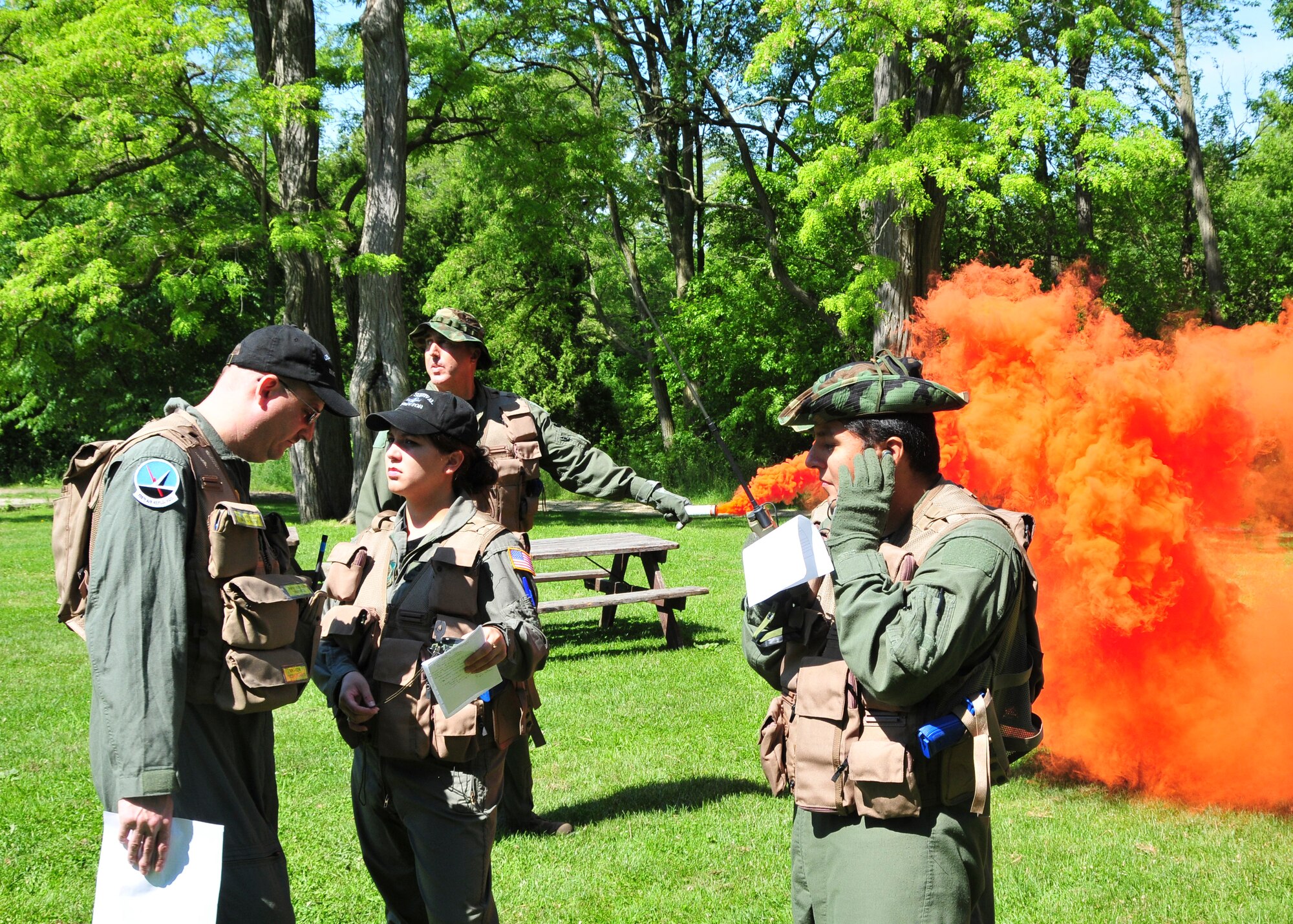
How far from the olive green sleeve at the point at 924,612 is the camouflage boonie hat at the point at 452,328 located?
284cm

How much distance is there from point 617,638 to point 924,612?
331 inches

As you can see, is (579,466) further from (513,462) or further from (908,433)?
(908,433)

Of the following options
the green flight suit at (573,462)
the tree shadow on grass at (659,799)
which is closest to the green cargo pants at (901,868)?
the green flight suit at (573,462)

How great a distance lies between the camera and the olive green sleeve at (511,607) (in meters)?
3.26

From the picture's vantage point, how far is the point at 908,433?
8.99 ft

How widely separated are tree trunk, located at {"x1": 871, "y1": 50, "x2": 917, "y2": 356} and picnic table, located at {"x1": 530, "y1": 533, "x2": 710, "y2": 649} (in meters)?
7.09

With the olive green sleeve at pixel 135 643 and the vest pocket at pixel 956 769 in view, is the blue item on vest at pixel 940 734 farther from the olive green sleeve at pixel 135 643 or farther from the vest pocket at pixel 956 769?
the olive green sleeve at pixel 135 643

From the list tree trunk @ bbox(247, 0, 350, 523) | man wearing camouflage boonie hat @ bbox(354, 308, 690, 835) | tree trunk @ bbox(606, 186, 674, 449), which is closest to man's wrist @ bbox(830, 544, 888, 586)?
man wearing camouflage boonie hat @ bbox(354, 308, 690, 835)

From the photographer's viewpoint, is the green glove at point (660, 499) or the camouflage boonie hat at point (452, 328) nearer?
the camouflage boonie hat at point (452, 328)

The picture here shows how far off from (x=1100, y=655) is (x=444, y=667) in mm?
4576

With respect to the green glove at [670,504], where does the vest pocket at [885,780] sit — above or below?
below

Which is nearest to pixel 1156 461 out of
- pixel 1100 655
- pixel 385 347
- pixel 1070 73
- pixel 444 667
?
pixel 1100 655

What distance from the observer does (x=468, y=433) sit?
3566mm

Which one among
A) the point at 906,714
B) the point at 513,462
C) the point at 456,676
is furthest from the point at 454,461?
the point at 906,714
